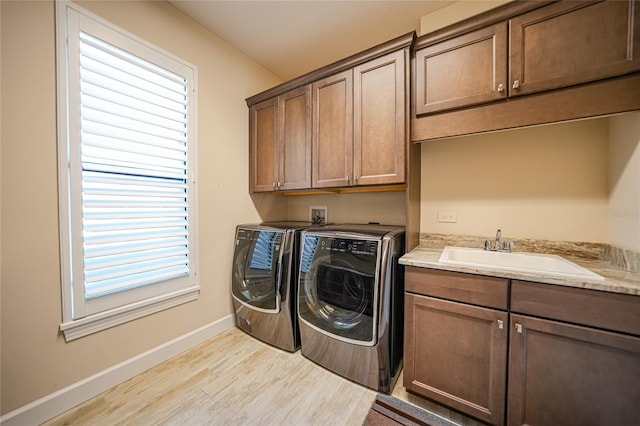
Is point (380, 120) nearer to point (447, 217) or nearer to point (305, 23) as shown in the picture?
point (447, 217)

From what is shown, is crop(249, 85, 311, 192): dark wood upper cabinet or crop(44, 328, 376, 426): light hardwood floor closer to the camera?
crop(44, 328, 376, 426): light hardwood floor

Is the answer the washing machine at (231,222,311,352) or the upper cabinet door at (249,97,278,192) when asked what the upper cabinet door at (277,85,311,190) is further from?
the washing machine at (231,222,311,352)

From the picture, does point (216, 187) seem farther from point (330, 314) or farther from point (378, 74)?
point (378, 74)

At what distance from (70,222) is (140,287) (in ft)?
1.94

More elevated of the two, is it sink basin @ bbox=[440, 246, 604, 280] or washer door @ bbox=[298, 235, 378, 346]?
sink basin @ bbox=[440, 246, 604, 280]

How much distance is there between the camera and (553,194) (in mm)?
1544

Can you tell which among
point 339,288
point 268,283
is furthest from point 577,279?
point 268,283

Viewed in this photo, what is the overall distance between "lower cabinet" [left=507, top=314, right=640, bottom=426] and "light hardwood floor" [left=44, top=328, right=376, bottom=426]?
83cm

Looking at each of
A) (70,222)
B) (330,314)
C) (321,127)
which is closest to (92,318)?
(70,222)

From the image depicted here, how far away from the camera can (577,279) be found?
1.03 meters

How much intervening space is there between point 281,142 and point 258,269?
1188mm

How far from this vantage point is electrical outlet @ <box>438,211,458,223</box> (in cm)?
185

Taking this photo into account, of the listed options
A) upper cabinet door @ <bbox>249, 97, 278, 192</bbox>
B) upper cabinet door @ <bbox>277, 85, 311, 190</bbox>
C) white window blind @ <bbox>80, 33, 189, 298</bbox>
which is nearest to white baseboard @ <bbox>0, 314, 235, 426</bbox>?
white window blind @ <bbox>80, 33, 189, 298</bbox>

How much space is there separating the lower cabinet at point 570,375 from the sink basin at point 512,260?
0.29m
